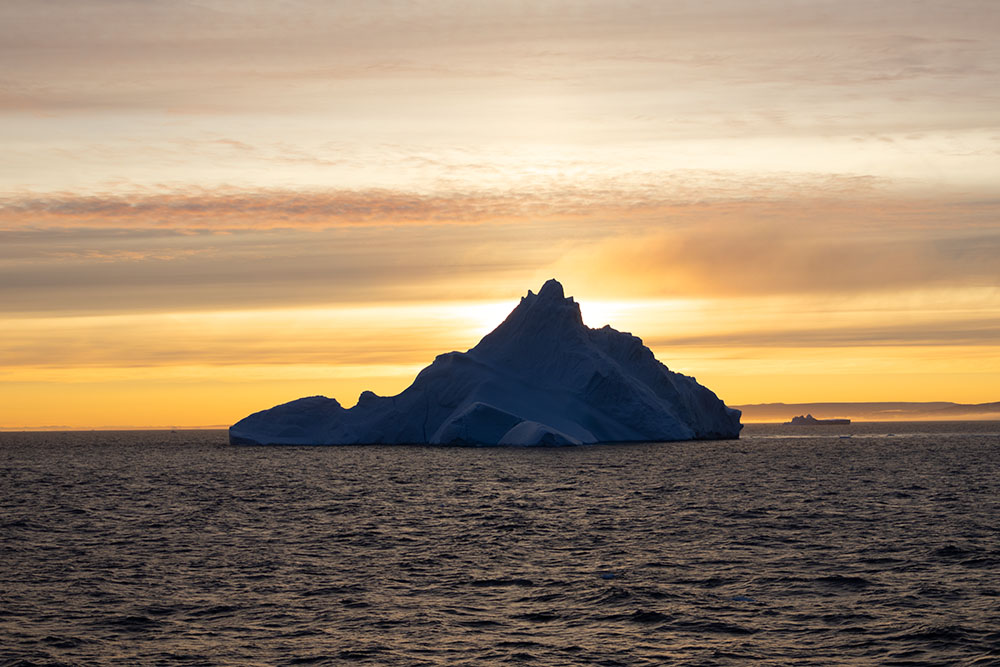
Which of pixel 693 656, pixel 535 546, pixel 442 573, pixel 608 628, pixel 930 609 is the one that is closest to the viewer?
pixel 693 656

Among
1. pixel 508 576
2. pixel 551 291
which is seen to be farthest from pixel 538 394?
pixel 508 576

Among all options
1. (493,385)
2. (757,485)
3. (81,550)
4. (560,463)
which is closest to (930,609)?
(81,550)

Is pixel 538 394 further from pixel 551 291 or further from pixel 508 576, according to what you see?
pixel 508 576

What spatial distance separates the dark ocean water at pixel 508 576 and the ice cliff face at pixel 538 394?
42596 mm

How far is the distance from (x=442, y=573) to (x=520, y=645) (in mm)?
8034

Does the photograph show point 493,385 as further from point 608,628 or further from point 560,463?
point 608,628

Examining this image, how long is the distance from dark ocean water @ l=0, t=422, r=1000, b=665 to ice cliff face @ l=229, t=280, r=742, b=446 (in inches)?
1677

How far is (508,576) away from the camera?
2606 centimetres

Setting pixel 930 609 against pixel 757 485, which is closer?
pixel 930 609

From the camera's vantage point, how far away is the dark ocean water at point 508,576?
19.0 m

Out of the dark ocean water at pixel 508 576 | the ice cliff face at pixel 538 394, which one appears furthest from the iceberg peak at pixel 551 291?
the dark ocean water at pixel 508 576

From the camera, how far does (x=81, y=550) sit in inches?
1252

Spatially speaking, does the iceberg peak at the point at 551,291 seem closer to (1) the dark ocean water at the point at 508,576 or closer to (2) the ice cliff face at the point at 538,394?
(2) the ice cliff face at the point at 538,394

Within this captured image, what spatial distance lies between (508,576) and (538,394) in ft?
245
